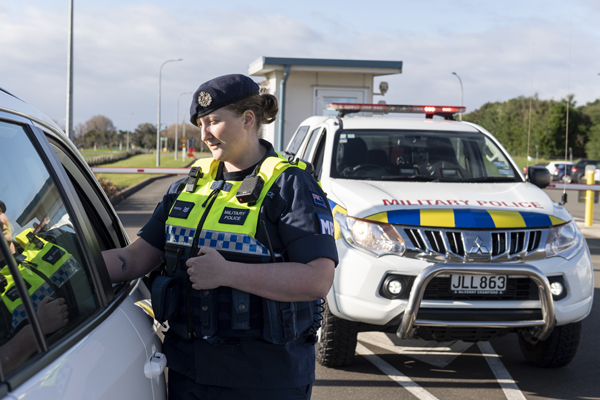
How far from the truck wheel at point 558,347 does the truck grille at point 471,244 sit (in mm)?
603

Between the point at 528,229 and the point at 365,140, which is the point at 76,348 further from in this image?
the point at 365,140

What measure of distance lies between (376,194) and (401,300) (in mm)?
816

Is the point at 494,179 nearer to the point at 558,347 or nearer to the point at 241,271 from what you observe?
the point at 558,347

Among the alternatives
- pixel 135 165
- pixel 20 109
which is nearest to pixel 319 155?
pixel 20 109

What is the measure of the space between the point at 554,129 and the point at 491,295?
6366 centimetres

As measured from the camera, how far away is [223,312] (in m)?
1.90

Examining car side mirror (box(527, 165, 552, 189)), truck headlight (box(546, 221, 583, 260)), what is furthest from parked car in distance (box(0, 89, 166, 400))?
car side mirror (box(527, 165, 552, 189))

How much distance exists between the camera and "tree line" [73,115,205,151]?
104 m

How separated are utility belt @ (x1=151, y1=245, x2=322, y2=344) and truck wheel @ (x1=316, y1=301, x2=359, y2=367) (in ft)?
7.33

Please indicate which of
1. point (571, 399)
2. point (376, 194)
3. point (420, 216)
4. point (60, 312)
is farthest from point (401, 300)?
point (60, 312)

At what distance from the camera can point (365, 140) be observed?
18.5 feet

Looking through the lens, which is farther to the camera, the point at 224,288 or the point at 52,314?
the point at 224,288

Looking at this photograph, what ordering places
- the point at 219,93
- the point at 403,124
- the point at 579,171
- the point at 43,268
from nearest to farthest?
the point at 43,268
the point at 219,93
the point at 403,124
the point at 579,171

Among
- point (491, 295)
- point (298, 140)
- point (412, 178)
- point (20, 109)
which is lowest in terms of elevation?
point (491, 295)
